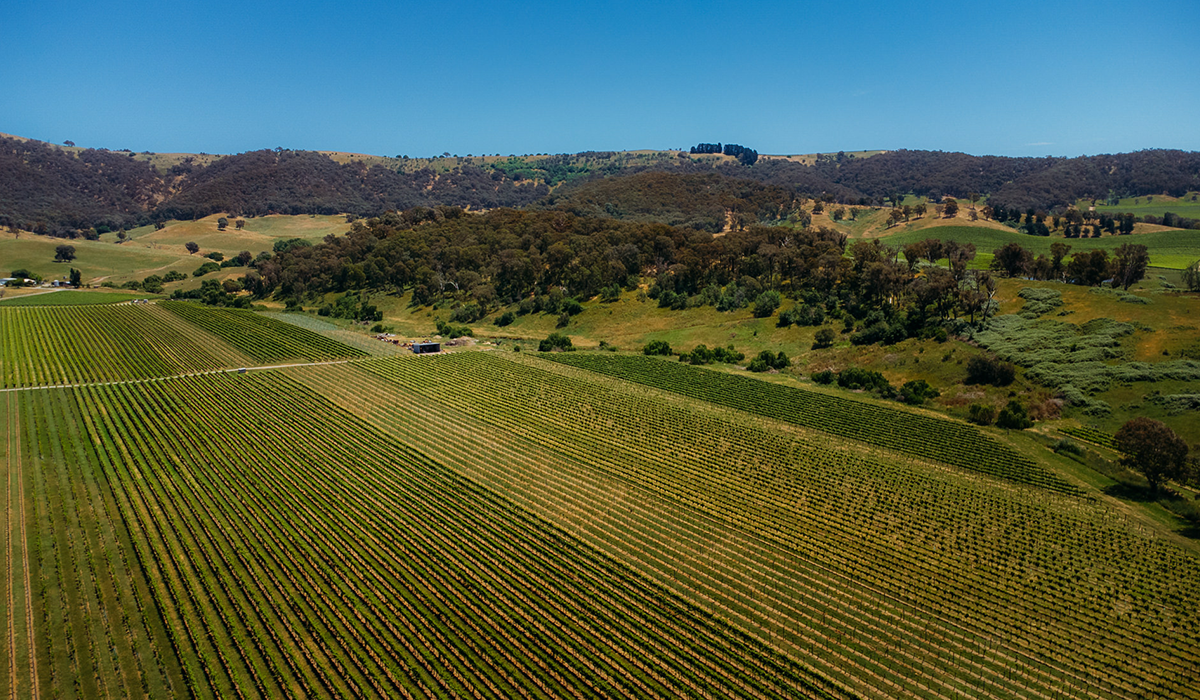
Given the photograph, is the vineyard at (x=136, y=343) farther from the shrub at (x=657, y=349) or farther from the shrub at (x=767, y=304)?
the shrub at (x=767, y=304)

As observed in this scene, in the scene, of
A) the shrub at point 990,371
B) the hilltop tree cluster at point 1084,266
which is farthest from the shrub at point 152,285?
the hilltop tree cluster at point 1084,266

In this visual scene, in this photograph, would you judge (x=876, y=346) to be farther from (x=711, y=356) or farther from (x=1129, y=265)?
(x=1129, y=265)

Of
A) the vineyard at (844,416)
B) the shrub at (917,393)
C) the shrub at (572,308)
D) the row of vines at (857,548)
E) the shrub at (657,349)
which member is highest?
the shrub at (572,308)

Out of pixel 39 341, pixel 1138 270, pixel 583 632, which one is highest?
pixel 1138 270

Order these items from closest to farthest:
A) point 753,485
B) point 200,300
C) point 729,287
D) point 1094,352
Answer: point 753,485, point 1094,352, point 729,287, point 200,300

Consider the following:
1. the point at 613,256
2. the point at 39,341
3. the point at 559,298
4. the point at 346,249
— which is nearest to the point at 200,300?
the point at 346,249

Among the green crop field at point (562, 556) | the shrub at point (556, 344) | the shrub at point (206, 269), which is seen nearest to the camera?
the green crop field at point (562, 556)

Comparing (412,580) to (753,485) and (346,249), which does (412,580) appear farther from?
(346,249)

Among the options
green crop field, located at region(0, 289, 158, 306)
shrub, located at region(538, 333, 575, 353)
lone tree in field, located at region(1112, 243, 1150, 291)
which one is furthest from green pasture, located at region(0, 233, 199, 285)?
lone tree in field, located at region(1112, 243, 1150, 291)
